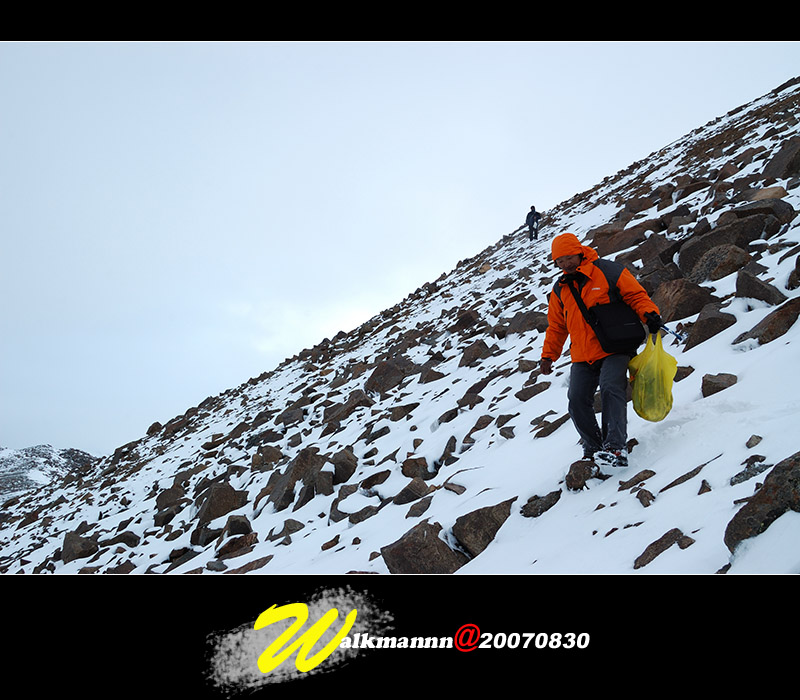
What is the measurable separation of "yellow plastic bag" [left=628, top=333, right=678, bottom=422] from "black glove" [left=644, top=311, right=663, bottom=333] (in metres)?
0.09

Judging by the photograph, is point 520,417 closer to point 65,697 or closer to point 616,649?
point 616,649

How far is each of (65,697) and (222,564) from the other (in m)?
4.46

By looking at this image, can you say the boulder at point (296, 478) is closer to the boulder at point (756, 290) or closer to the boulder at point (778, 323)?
the boulder at point (778, 323)

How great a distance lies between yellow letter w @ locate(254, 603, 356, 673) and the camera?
1.63 m

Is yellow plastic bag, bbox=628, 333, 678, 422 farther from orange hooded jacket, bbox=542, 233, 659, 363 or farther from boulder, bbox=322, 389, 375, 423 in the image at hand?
boulder, bbox=322, 389, 375, 423

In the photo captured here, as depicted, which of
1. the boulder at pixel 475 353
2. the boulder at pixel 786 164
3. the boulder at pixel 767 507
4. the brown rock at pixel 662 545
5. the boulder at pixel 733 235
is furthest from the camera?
the boulder at pixel 475 353

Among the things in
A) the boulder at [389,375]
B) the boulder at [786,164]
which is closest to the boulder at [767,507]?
the boulder at [389,375]

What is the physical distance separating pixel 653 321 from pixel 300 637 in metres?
3.21

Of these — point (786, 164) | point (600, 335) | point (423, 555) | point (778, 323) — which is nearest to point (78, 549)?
point (423, 555)

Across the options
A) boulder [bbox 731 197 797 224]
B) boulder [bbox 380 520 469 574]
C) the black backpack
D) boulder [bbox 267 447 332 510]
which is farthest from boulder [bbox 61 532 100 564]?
boulder [bbox 731 197 797 224]

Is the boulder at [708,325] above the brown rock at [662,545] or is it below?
above

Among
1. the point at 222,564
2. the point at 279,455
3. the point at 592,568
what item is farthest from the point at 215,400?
the point at 592,568

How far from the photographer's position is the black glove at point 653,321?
138 inches

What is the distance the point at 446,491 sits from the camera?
192 inches
